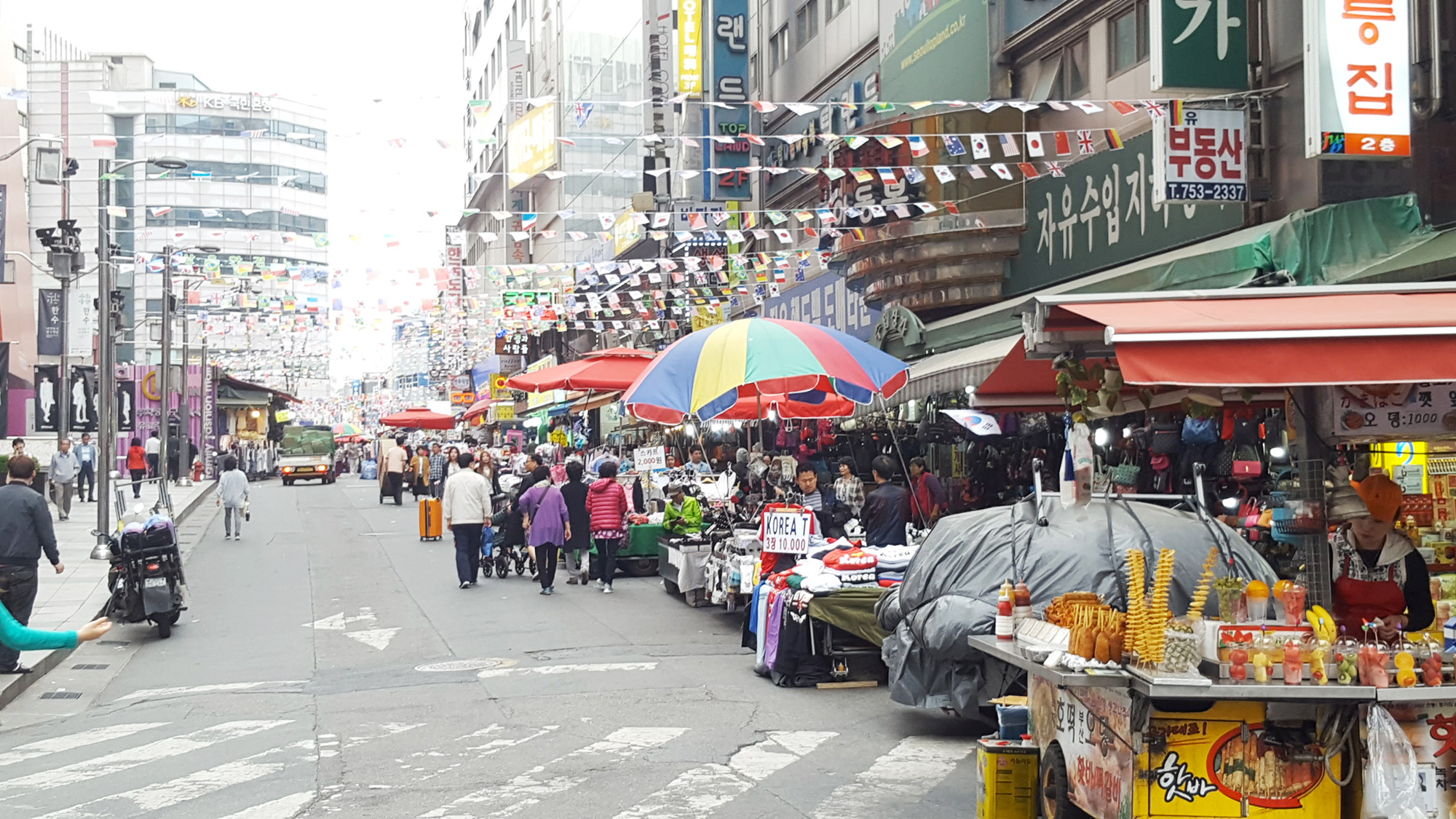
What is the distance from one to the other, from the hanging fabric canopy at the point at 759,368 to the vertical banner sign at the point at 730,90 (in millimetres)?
Result: 14741

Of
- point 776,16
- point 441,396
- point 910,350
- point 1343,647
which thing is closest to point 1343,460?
point 1343,647

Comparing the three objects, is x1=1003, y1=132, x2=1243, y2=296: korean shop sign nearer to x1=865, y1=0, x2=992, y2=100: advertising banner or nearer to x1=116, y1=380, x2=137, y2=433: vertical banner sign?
x1=865, y1=0, x2=992, y2=100: advertising banner

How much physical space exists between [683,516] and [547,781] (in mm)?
9871

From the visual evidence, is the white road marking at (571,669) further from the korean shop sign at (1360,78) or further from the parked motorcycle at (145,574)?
the korean shop sign at (1360,78)

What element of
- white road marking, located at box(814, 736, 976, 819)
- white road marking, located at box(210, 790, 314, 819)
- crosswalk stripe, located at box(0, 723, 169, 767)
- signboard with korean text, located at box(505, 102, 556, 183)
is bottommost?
crosswalk stripe, located at box(0, 723, 169, 767)

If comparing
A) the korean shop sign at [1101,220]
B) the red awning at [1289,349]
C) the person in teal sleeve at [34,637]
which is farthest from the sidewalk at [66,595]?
the korean shop sign at [1101,220]

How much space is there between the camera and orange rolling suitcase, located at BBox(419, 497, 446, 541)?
28.0m

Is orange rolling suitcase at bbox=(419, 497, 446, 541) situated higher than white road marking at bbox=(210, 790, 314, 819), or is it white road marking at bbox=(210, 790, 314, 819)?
orange rolling suitcase at bbox=(419, 497, 446, 541)

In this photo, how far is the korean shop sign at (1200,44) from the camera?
Result: 13.6 m

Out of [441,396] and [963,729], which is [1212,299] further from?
[441,396]

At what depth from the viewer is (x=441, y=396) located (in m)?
103

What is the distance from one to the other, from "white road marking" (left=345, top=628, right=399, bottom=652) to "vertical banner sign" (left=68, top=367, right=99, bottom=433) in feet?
67.0

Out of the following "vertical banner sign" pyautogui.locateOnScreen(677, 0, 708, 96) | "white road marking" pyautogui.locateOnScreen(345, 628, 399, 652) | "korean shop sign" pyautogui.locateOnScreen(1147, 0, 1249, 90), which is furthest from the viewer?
"vertical banner sign" pyautogui.locateOnScreen(677, 0, 708, 96)

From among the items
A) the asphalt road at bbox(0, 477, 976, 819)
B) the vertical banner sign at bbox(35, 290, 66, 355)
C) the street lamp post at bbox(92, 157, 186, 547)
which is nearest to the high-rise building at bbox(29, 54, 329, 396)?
the vertical banner sign at bbox(35, 290, 66, 355)
